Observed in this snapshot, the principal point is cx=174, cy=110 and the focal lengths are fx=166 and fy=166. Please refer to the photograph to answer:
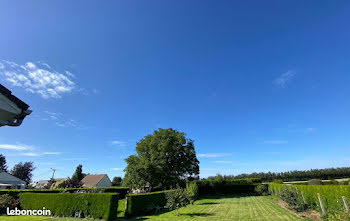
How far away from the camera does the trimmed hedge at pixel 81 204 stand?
12641 mm

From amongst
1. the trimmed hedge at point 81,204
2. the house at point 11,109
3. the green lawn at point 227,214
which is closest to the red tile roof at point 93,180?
the trimmed hedge at point 81,204

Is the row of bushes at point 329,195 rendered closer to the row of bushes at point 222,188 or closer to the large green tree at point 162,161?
the large green tree at point 162,161

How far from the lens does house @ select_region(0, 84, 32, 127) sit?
2316mm

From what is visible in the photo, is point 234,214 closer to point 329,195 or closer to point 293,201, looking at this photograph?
Result: point 293,201

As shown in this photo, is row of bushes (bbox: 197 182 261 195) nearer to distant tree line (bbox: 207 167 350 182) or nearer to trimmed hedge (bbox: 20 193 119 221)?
distant tree line (bbox: 207 167 350 182)

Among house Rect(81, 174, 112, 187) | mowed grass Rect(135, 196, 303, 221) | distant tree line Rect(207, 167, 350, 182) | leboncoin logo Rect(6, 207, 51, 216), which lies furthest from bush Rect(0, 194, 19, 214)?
distant tree line Rect(207, 167, 350, 182)

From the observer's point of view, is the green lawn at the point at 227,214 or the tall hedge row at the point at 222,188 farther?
the tall hedge row at the point at 222,188

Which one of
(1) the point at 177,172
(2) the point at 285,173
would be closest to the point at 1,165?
(1) the point at 177,172

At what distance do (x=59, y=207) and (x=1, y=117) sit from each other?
51.7ft

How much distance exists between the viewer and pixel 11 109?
2467 mm

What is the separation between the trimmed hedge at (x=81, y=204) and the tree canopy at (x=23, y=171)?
170ft

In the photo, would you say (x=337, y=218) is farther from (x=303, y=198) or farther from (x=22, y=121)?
(x=22, y=121)

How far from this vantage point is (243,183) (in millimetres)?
35875

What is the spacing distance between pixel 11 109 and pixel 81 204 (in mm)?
14368
